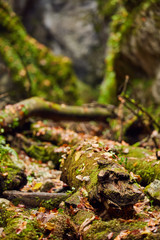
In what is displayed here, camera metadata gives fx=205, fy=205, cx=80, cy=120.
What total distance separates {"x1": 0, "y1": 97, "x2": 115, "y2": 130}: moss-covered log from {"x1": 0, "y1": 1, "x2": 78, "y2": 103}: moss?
10.4ft

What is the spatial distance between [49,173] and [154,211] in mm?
2420

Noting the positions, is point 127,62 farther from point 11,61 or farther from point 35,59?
point 11,61

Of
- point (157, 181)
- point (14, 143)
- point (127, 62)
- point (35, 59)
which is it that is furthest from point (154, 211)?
point (35, 59)

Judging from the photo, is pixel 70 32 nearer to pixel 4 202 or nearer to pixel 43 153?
pixel 43 153

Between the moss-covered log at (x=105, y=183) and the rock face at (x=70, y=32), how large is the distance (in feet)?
47.5

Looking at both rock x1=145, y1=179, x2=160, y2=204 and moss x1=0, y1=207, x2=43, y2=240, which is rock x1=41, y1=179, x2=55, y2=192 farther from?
rock x1=145, y1=179, x2=160, y2=204

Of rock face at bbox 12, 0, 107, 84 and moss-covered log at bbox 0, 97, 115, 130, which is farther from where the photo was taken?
rock face at bbox 12, 0, 107, 84

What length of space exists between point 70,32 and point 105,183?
55.8ft

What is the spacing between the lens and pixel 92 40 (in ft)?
56.3

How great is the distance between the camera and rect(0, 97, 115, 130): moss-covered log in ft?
17.0

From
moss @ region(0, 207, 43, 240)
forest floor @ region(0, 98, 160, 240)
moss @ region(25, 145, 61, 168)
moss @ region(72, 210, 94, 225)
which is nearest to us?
forest floor @ region(0, 98, 160, 240)

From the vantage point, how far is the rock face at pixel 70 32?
1698cm

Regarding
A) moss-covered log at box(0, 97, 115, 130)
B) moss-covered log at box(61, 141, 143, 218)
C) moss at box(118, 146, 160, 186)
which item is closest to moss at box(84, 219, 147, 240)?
moss-covered log at box(61, 141, 143, 218)

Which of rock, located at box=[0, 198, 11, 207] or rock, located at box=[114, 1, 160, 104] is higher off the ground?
rock, located at box=[114, 1, 160, 104]
